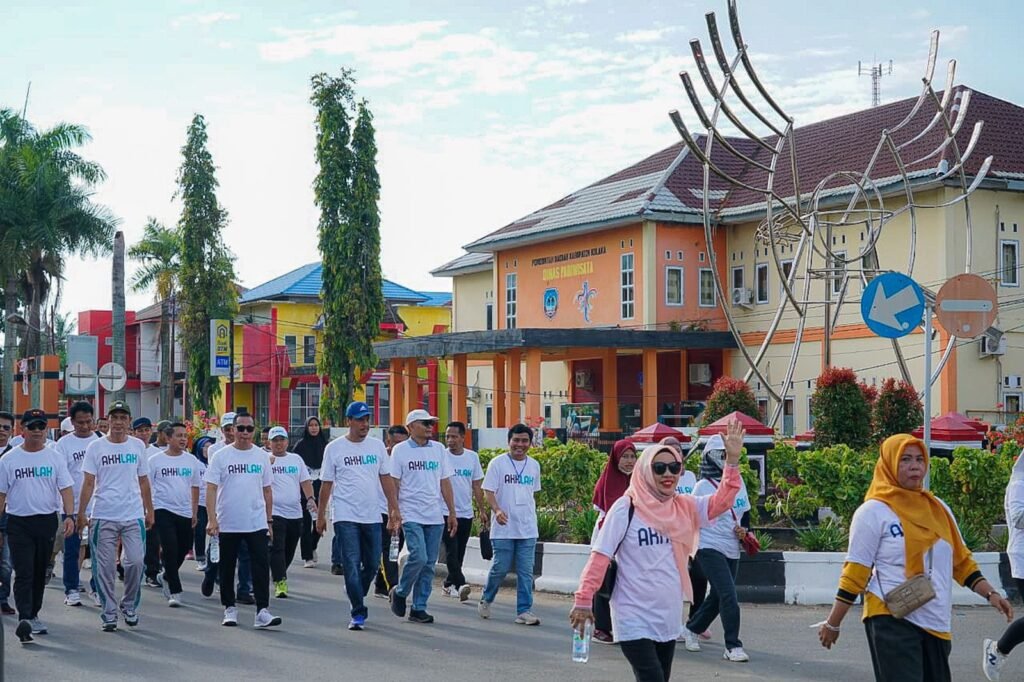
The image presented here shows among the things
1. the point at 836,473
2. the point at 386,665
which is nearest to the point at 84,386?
the point at 836,473

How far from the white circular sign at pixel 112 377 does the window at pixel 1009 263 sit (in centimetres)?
2059

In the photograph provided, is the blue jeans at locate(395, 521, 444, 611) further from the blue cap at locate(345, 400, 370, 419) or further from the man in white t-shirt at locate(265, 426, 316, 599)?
the man in white t-shirt at locate(265, 426, 316, 599)

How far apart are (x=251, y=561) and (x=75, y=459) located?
2865 mm

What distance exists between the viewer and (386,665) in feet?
33.4

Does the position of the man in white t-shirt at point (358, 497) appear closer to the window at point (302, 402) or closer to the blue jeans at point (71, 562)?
the blue jeans at point (71, 562)

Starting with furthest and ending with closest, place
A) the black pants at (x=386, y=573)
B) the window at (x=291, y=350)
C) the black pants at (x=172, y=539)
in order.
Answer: the window at (x=291, y=350), the black pants at (x=386, y=573), the black pants at (x=172, y=539)

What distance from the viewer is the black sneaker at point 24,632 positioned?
11.1 metres

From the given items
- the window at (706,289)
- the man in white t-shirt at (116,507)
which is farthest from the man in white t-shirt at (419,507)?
the window at (706,289)

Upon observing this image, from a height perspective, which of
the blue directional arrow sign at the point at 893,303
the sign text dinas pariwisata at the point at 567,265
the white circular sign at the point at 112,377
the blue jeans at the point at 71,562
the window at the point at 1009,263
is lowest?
the blue jeans at the point at 71,562

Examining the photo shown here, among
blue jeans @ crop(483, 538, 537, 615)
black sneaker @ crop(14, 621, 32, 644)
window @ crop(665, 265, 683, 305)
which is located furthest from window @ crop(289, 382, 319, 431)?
black sneaker @ crop(14, 621, 32, 644)

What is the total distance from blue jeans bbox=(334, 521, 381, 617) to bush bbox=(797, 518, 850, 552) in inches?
182

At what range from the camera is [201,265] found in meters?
54.7

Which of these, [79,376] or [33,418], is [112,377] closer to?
[79,376]

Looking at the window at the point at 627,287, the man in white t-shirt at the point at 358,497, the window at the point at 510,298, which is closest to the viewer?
the man in white t-shirt at the point at 358,497
